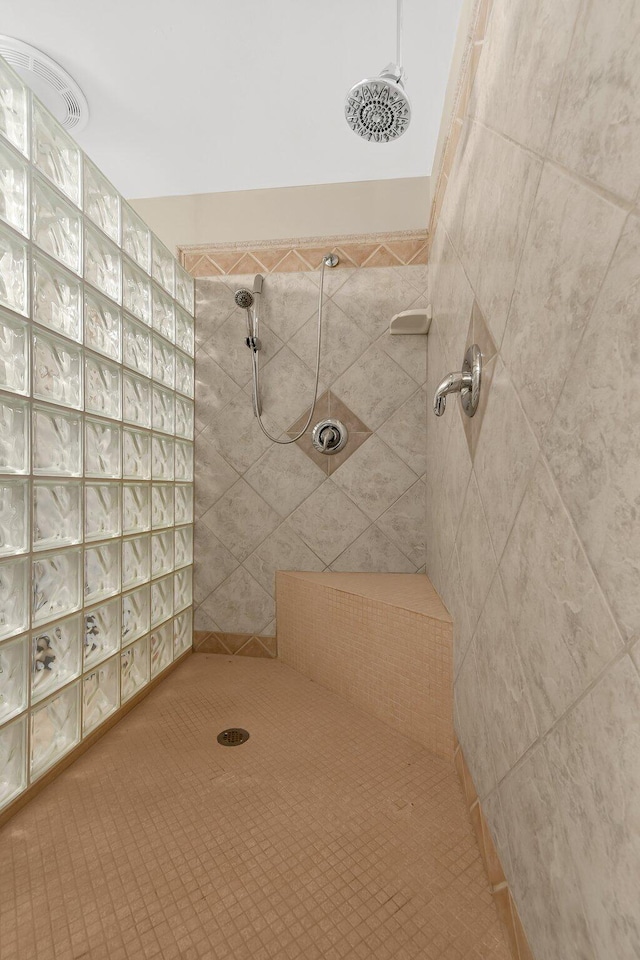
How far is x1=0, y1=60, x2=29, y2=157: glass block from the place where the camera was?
1017 millimetres

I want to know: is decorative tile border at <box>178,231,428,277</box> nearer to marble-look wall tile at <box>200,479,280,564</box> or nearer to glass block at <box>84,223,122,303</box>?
glass block at <box>84,223,122,303</box>

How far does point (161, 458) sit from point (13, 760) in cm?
105

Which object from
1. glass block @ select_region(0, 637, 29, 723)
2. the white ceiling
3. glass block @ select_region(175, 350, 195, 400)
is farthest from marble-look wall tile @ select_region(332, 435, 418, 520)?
glass block @ select_region(0, 637, 29, 723)

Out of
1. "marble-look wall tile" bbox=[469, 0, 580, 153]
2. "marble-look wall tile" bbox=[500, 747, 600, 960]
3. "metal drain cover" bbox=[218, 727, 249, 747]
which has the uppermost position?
"marble-look wall tile" bbox=[469, 0, 580, 153]

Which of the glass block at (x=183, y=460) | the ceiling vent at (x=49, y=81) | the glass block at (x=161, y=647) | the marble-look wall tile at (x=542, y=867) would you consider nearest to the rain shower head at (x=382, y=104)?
the ceiling vent at (x=49, y=81)

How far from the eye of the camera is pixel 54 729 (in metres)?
1.19

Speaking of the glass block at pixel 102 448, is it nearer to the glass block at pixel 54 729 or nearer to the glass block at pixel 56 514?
the glass block at pixel 56 514

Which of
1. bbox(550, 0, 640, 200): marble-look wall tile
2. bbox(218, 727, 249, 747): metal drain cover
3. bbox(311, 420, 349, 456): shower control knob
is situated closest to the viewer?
bbox(550, 0, 640, 200): marble-look wall tile

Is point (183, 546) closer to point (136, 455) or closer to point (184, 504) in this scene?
point (184, 504)

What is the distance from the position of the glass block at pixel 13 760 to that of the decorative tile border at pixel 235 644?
1062 millimetres

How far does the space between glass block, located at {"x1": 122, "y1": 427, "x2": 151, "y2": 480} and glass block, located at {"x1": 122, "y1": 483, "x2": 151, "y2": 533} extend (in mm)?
36

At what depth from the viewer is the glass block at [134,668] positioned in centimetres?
152

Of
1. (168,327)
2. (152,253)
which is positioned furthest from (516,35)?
(168,327)

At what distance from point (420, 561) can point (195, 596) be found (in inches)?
40.7
